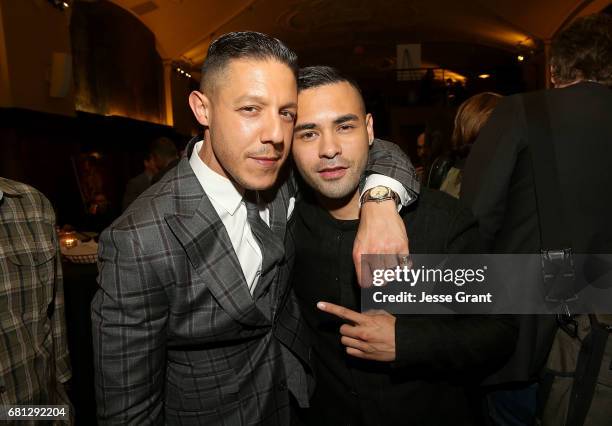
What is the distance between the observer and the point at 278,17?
1209cm

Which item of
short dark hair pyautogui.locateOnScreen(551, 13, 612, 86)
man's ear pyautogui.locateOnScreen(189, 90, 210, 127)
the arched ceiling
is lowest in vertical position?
man's ear pyautogui.locateOnScreen(189, 90, 210, 127)

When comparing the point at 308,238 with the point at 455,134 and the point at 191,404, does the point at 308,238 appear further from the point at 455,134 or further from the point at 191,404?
the point at 455,134

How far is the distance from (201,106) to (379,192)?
689mm

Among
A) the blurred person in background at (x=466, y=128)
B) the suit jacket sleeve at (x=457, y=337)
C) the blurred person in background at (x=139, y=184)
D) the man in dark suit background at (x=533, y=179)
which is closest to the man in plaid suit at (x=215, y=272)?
the suit jacket sleeve at (x=457, y=337)

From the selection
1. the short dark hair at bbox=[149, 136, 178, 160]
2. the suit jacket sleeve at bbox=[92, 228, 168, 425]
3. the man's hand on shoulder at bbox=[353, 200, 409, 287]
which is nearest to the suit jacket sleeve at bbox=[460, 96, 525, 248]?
the man's hand on shoulder at bbox=[353, 200, 409, 287]

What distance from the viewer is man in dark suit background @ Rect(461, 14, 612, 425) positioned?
1.50 m

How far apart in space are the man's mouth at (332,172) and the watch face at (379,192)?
5.1 inches

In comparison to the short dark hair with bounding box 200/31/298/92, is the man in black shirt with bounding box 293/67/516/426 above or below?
below

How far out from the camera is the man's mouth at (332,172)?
4.98 ft

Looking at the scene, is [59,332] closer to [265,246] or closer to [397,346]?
[265,246]

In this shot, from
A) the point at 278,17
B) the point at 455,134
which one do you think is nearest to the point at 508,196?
the point at 455,134

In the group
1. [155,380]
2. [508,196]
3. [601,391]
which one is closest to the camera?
[155,380]

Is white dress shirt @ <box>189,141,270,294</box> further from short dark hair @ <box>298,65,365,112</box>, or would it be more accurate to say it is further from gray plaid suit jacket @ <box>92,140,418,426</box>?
short dark hair @ <box>298,65,365,112</box>

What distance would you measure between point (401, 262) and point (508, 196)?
0.62 m
